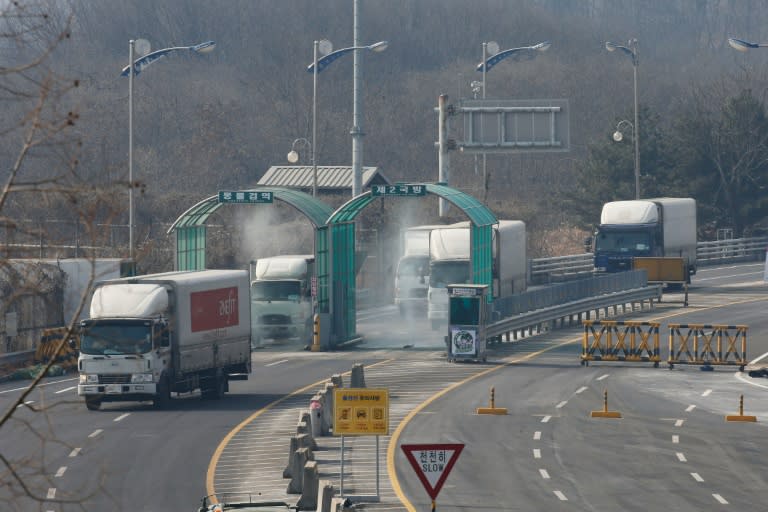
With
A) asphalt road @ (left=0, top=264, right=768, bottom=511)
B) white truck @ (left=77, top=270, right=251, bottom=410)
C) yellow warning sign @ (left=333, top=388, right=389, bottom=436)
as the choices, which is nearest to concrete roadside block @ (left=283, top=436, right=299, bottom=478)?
asphalt road @ (left=0, top=264, right=768, bottom=511)

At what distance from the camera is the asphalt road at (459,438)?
80.8 feet

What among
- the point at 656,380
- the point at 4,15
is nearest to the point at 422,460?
the point at 4,15

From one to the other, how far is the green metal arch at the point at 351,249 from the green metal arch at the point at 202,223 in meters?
0.45

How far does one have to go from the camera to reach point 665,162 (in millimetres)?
93188

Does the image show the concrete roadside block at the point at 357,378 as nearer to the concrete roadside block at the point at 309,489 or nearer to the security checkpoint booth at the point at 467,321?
the security checkpoint booth at the point at 467,321

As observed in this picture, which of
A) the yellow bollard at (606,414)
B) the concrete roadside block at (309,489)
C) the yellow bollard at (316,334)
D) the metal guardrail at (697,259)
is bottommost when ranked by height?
the concrete roadside block at (309,489)

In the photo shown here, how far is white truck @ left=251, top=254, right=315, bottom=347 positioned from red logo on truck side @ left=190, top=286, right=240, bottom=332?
1184 centimetres

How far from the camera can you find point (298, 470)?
2445 cm

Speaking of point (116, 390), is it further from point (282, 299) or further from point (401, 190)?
point (401, 190)

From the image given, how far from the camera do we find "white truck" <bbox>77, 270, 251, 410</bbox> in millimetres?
33312

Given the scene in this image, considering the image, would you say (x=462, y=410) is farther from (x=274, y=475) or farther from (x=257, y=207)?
(x=257, y=207)

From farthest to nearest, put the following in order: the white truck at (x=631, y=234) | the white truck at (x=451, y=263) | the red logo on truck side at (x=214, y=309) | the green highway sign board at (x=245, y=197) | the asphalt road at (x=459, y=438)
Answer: the white truck at (x=631, y=234) → the white truck at (x=451, y=263) → the green highway sign board at (x=245, y=197) → the red logo on truck side at (x=214, y=309) → the asphalt road at (x=459, y=438)

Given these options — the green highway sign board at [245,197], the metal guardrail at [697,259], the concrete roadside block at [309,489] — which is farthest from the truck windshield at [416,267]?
the concrete roadside block at [309,489]

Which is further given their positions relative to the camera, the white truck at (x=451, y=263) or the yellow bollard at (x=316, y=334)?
the white truck at (x=451, y=263)
